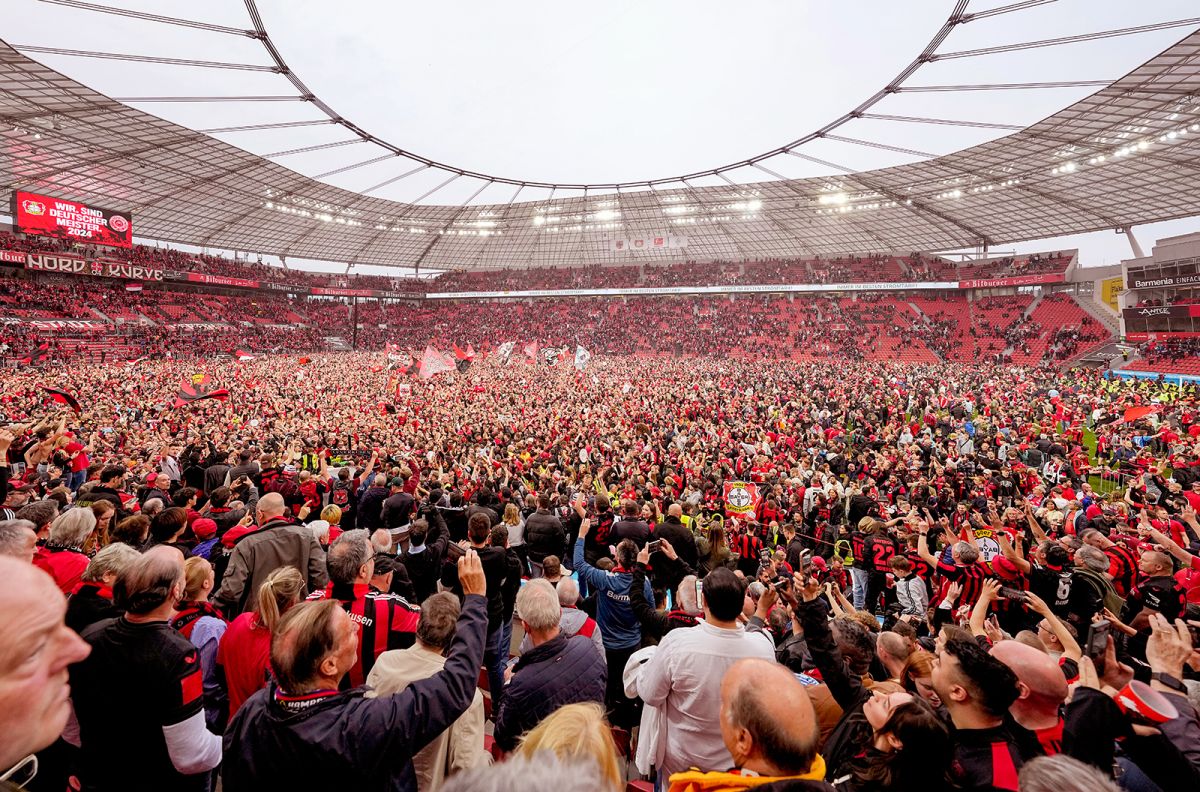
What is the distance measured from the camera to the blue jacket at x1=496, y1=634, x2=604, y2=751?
8.04 feet

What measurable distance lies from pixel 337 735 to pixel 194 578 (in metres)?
1.95

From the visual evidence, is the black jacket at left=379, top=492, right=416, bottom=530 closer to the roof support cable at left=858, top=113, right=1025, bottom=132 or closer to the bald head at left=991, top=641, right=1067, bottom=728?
the bald head at left=991, top=641, right=1067, bottom=728

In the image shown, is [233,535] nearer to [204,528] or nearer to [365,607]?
[204,528]

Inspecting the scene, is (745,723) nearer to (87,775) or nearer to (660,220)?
(87,775)

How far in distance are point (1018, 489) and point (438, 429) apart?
1398cm

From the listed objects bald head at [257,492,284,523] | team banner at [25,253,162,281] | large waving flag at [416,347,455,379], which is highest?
team banner at [25,253,162,281]

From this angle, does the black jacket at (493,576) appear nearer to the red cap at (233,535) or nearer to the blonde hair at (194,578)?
the blonde hair at (194,578)

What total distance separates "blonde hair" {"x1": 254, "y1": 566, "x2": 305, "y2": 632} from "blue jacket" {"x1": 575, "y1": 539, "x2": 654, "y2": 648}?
205cm

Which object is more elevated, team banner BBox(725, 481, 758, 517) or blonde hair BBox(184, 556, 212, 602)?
blonde hair BBox(184, 556, 212, 602)

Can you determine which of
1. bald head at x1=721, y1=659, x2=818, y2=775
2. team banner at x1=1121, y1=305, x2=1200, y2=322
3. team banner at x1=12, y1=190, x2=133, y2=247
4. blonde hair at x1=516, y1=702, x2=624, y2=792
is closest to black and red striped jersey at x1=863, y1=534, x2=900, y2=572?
bald head at x1=721, y1=659, x2=818, y2=775

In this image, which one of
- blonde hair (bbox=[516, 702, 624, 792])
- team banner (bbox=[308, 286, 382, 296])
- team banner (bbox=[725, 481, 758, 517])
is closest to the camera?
blonde hair (bbox=[516, 702, 624, 792])

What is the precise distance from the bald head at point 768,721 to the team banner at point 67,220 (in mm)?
43704

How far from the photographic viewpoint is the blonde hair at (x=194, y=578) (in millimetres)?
2895

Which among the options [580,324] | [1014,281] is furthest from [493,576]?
[1014,281]
